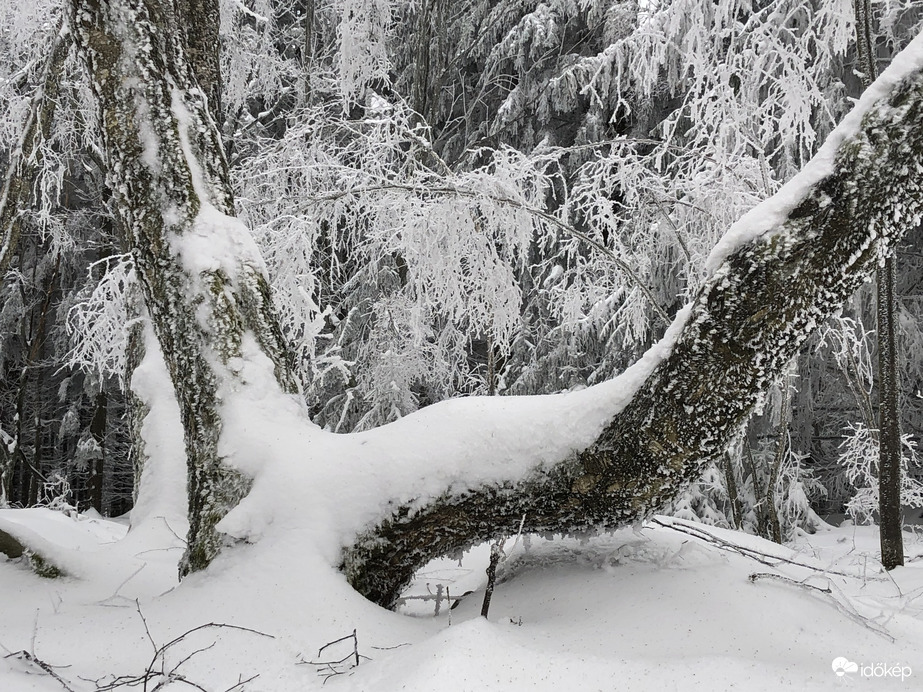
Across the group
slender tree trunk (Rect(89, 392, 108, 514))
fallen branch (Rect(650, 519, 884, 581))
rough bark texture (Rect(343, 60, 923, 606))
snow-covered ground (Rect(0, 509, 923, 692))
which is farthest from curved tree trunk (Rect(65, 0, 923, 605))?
slender tree trunk (Rect(89, 392, 108, 514))

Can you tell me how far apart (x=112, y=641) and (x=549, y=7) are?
868 centimetres

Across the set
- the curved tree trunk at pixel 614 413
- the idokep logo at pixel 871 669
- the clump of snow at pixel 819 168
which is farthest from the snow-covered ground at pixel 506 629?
the clump of snow at pixel 819 168

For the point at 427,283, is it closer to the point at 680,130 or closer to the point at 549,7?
the point at 680,130

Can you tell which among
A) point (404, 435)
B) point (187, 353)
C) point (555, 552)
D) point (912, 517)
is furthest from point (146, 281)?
point (912, 517)

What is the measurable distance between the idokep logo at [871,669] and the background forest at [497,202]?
236 cm

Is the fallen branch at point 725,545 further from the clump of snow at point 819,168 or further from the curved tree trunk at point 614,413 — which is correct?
the clump of snow at point 819,168

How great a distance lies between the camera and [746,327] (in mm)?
1842

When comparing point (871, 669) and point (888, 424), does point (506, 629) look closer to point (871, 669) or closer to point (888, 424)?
point (871, 669)

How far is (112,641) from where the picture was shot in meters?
1.82

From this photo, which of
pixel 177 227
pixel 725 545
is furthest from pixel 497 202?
pixel 725 545

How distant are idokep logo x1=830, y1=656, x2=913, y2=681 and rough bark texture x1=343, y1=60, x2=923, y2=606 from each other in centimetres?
56

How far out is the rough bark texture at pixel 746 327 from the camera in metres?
1.80

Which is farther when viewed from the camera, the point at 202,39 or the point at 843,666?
the point at 202,39

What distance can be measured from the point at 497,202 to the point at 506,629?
2.34 meters
